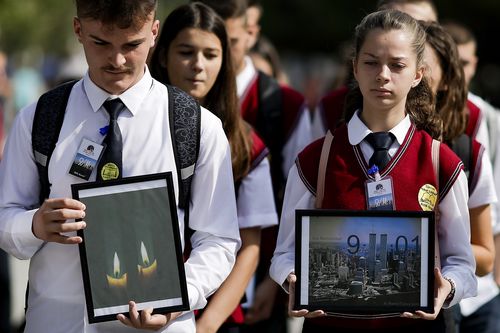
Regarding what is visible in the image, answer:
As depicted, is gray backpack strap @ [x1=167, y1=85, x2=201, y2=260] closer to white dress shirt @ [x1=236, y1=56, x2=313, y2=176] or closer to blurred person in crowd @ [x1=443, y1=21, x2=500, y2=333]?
white dress shirt @ [x1=236, y1=56, x2=313, y2=176]

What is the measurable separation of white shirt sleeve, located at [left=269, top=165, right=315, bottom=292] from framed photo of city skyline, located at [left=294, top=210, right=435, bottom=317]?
0.33m

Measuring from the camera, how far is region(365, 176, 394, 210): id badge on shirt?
14.4 ft

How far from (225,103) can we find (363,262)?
136 centimetres

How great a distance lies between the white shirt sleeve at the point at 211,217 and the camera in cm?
432

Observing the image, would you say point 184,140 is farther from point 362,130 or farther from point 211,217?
point 362,130

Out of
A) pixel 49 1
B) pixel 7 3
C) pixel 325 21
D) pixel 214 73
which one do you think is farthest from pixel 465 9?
pixel 214 73

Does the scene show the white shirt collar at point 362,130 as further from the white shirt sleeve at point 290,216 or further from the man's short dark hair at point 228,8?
the man's short dark hair at point 228,8

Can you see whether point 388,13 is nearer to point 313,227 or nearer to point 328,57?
point 313,227

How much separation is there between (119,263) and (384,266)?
1.01 metres

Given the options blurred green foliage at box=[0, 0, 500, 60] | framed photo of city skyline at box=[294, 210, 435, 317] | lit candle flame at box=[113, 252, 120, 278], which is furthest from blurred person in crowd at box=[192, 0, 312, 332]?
blurred green foliage at box=[0, 0, 500, 60]

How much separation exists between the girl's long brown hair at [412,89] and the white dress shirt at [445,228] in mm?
170

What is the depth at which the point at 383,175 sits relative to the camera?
4430 mm

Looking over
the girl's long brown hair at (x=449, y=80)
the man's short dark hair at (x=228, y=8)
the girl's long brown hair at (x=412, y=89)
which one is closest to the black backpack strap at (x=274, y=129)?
the man's short dark hair at (x=228, y=8)

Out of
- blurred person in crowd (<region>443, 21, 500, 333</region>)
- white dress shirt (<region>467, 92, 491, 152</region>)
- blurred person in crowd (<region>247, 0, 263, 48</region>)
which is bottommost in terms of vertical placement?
blurred person in crowd (<region>443, 21, 500, 333</region>)
